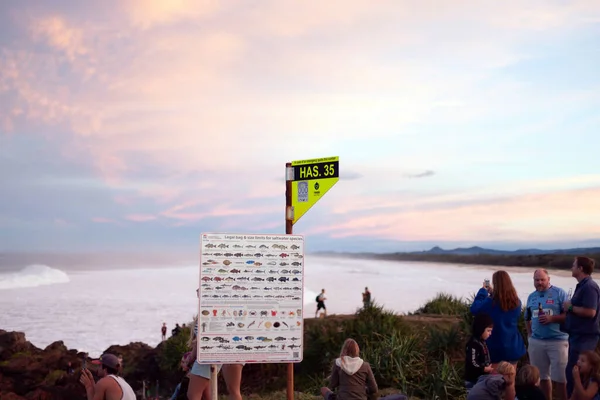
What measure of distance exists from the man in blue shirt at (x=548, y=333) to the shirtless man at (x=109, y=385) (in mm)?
5768

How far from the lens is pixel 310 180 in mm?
9500

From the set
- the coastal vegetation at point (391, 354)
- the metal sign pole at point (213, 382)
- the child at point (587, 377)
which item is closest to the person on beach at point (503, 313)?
the child at point (587, 377)

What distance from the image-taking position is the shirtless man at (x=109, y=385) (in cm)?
766

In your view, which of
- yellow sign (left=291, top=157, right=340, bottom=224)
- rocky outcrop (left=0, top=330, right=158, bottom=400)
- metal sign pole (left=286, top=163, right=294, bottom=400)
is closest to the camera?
yellow sign (left=291, top=157, right=340, bottom=224)

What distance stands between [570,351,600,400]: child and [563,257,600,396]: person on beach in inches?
57.2

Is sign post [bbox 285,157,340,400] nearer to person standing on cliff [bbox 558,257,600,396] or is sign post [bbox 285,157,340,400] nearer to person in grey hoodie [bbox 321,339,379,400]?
person in grey hoodie [bbox 321,339,379,400]

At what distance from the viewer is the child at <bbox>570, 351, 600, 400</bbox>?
316 inches

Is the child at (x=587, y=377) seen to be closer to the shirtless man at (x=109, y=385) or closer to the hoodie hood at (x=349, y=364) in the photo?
the hoodie hood at (x=349, y=364)

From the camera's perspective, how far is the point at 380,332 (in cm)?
1501

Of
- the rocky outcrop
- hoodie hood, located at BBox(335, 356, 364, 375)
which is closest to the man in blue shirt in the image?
hoodie hood, located at BBox(335, 356, 364, 375)

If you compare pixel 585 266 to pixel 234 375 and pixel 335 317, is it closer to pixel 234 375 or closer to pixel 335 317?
pixel 234 375

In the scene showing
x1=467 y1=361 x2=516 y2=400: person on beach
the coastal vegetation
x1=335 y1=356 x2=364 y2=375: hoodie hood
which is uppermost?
x1=335 y1=356 x2=364 y2=375: hoodie hood

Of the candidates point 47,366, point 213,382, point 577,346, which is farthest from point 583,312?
point 47,366

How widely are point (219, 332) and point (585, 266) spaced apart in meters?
5.02
